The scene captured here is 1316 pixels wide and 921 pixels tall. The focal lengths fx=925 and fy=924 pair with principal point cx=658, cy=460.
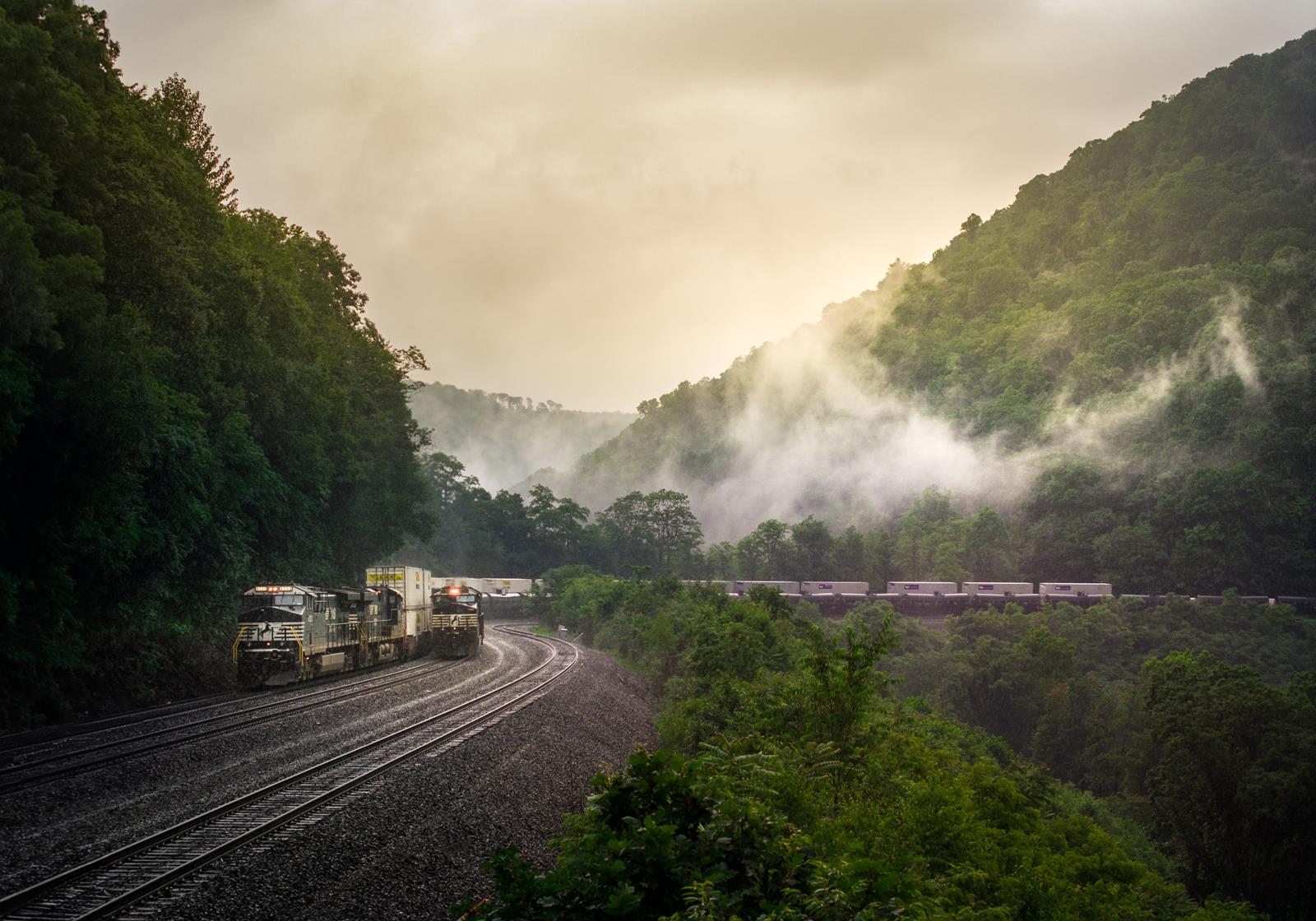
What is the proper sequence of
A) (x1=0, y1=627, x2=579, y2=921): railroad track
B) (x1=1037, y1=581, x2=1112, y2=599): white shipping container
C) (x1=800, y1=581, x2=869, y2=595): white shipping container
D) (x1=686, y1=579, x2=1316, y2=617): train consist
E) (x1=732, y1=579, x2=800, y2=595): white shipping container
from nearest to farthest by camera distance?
(x1=0, y1=627, x2=579, y2=921): railroad track → (x1=686, y1=579, x2=1316, y2=617): train consist → (x1=1037, y1=581, x2=1112, y2=599): white shipping container → (x1=800, y1=581, x2=869, y2=595): white shipping container → (x1=732, y1=579, x2=800, y2=595): white shipping container

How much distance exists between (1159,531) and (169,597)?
119 metres

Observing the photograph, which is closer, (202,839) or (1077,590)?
(202,839)

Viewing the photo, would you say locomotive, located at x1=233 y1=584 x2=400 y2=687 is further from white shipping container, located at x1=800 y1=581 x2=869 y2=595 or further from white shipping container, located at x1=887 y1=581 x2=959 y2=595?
white shipping container, located at x1=800 y1=581 x2=869 y2=595

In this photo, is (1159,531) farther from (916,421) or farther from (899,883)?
(899,883)

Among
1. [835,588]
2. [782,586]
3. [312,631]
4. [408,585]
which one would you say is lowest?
[835,588]

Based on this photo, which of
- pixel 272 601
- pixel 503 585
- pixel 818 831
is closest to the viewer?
pixel 818 831

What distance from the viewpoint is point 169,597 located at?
32.1 meters

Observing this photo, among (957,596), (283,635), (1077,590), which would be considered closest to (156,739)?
(283,635)

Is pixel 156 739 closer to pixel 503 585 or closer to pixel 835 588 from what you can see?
pixel 503 585

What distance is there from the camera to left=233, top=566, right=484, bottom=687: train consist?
30.2 meters

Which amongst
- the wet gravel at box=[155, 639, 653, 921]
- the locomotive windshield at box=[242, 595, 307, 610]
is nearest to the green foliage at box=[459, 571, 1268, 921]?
the wet gravel at box=[155, 639, 653, 921]

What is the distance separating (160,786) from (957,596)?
102 meters

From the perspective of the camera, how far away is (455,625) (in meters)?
45.7

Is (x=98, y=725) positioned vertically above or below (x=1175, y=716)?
above
